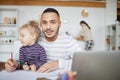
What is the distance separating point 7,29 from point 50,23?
5.74 metres

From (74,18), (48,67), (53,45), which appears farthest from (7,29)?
(48,67)

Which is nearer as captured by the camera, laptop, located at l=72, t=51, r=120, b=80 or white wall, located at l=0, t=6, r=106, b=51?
laptop, located at l=72, t=51, r=120, b=80

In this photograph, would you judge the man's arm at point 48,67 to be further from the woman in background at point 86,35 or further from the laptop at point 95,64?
the woman in background at point 86,35

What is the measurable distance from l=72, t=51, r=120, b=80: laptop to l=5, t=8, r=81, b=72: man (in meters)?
0.34

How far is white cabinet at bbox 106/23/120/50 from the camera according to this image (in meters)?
6.30

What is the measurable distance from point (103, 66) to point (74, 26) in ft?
20.4

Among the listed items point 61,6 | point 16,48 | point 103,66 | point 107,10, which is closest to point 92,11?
point 107,10

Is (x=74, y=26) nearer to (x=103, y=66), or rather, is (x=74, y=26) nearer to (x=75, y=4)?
(x=75, y=4)

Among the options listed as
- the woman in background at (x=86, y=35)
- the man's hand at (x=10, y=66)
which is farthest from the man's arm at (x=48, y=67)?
the woman in background at (x=86, y=35)

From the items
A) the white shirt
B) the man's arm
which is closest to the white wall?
the white shirt

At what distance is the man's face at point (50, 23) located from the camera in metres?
1.28

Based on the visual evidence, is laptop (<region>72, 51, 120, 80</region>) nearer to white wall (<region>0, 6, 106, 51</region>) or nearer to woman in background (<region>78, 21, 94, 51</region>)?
woman in background (<region>78, 21, 94, 51</region>)

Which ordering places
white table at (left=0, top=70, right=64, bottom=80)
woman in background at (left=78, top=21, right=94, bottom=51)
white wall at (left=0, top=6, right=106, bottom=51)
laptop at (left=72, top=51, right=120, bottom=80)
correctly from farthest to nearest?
1. white wall at (left=0, top=6, right=106, bottom=51)
2. woman in background at (left=78, top=21, right=94, bottom=51)
3. white table at (left=0, top=70, right=64, bottom=80)
4. laptop at (left=72, top=51, right=120, bottom=80)

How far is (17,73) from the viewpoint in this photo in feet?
3.97
